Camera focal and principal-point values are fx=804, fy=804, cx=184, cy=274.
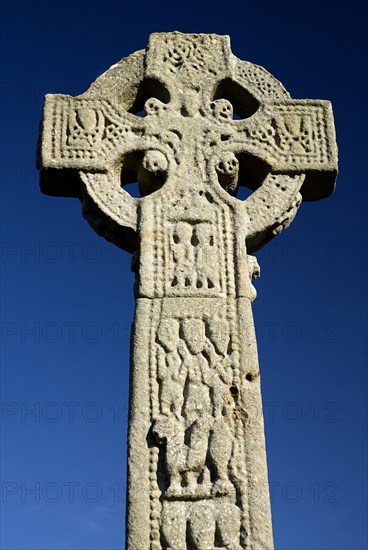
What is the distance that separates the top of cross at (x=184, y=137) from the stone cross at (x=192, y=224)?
12 mm

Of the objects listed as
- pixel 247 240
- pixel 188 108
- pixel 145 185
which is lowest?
pixel 247 240

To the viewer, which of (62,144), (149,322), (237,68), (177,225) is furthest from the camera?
(237,68)

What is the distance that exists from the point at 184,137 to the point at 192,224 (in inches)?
32.7

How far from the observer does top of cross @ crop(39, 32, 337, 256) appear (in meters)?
6.41

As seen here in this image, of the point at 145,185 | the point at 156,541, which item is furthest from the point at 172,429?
the point at 145,185

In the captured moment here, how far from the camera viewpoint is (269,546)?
512 cm

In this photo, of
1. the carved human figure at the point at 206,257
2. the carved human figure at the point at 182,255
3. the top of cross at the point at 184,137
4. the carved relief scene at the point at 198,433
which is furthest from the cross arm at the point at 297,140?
the carved relief scene at the point at 198,433

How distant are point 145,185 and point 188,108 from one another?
2.47ft

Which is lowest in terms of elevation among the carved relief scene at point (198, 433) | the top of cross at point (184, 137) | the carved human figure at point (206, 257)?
the carved relief scene at point (198, 433)

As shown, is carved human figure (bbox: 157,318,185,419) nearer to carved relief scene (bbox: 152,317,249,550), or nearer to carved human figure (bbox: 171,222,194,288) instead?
carved relief scene (bbox: 152,317,249,550)

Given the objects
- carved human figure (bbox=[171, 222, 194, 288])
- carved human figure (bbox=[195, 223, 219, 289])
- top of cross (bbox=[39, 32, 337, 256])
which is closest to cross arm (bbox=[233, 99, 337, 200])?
top of cross (bbox=[39, 32, 337, 256])

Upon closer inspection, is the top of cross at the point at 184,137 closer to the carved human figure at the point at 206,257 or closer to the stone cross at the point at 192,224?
the stone cross at the point at 192,224

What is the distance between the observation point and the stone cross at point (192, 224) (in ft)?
17.2

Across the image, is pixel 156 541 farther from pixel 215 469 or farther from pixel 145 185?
pixel 145 185
